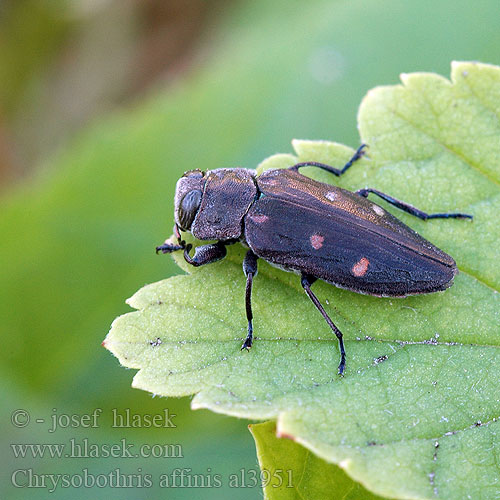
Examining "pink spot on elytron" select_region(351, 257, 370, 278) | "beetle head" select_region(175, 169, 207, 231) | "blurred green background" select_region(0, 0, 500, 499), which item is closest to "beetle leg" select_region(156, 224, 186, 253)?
"beetle head" select_region(175, 169, 207, 231)

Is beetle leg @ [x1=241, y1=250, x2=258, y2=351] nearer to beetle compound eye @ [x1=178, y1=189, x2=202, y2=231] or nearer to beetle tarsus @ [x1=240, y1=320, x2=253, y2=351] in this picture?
beetle tarsus @ [x1=240, y1=320, x2=253, y2=351]

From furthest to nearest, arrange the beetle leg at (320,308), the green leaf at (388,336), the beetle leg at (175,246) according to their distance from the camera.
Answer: the beetle leg at (175,246) < the beetle leg at (320,308) < the green leaf at (388,336)

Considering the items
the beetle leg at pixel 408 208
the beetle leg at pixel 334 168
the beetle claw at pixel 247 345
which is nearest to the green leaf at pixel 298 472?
the beetle claw at pixel 247 345

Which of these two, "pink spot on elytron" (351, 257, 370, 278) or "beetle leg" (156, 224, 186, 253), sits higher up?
"beetle leg" (156, 224, 186, 253)

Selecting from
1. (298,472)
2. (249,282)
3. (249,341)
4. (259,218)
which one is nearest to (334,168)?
(259,218)

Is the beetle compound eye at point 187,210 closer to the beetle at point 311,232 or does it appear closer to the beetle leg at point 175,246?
the beetle at point 311,232

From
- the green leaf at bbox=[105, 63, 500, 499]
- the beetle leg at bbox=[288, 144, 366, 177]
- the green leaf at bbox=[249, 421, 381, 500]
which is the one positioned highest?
the beetle leg at bbox=[288, 144, 366, 177]

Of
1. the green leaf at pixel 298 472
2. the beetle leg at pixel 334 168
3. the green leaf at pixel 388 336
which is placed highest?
the beetle leg at pixel 334 168

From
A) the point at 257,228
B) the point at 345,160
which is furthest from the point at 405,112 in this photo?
the point at 257,228
